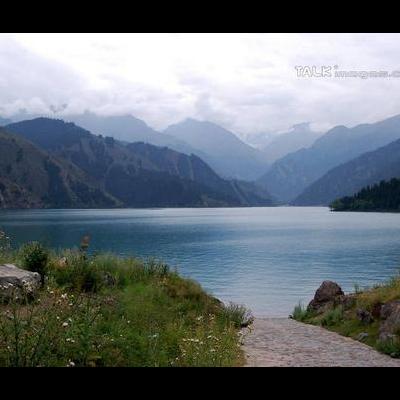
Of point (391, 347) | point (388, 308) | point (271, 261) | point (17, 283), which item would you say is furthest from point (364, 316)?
point (271, 261)

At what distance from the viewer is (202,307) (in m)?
15.6

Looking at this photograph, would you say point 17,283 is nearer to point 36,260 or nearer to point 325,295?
point 36,260

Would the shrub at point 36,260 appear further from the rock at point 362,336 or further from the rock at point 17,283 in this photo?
the rock at point 362,336

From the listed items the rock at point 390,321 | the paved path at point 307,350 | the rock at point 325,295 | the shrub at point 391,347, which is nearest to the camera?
the paved path at point 307,350

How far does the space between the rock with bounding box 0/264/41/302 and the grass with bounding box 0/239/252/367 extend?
21cm

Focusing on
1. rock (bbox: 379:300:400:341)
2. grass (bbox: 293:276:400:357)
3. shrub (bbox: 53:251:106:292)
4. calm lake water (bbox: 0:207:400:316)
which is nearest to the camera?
grass (bbox: 293:276:400:357)

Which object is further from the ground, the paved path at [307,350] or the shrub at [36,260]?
the shrub at [36,260]

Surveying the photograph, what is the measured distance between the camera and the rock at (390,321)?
42.7ft

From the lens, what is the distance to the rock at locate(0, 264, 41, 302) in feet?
34.4

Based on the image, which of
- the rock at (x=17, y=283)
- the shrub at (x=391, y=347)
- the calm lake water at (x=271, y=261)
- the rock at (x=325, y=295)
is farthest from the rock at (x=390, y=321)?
the calm lake water at (x=271, y=261)

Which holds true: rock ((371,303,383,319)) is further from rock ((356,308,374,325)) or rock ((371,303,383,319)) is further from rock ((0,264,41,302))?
rock ((0,264,41,302))

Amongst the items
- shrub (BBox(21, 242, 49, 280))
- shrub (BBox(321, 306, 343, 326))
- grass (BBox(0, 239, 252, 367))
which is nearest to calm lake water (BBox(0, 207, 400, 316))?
grass (BBox(0, 239, 252, 367))

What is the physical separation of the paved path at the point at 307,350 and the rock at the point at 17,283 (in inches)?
183
